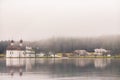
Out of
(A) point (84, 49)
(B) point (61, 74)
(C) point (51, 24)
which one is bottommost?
(B) point (61, 74)

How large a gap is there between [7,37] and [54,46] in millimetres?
1045

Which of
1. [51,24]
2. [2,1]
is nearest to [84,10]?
[51,24]

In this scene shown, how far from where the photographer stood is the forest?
747 centimetres

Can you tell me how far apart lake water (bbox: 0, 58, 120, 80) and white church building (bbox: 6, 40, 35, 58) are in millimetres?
90

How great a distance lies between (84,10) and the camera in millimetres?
7484

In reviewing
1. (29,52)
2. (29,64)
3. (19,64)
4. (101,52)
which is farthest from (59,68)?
(101,52)

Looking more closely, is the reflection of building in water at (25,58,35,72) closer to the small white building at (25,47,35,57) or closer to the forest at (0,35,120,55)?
the small white building at (25,47,35,57)

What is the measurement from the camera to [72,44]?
7.54m

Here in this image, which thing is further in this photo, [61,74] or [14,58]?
[14,58]

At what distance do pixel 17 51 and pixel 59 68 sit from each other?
1.01 meters

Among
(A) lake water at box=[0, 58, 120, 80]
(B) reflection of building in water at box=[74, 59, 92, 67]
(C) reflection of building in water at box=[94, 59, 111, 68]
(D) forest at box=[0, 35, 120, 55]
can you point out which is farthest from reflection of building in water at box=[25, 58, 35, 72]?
(C) reflection of building in water at box=[94, 59, 111, 68]

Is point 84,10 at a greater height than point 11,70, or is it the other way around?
point 84,10

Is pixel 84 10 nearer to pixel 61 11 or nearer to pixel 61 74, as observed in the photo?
pixel 61 11

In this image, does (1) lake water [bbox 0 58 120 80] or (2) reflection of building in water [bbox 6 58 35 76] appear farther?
(2) reflection of building in water [bbox 6 58 35 76]
